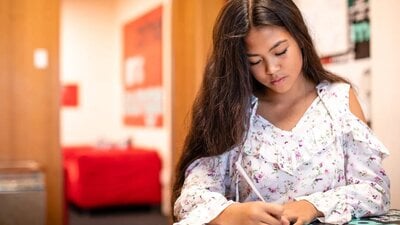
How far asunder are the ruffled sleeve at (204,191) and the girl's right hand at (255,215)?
35mm

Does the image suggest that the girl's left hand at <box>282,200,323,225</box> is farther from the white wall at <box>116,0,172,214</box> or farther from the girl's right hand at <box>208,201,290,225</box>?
the white wall at <box>116,0,172,214</box>

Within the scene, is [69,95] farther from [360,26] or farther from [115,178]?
[360,26]

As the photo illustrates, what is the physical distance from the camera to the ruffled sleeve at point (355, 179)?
4.03ft

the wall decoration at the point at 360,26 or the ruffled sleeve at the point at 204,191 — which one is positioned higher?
the wall decoration at the point at 360,26

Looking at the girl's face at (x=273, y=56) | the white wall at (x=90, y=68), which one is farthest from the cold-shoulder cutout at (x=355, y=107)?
the white wall at (x=90, y=68)

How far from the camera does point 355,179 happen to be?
1315mm

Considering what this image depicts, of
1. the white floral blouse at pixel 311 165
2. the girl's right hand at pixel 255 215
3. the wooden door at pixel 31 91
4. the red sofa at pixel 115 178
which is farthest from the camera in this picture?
Result: the red sofa at pixel 115 178

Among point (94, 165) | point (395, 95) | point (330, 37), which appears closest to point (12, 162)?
point (94, 165)

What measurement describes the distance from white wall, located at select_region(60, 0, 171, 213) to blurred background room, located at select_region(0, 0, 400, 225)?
0.04 feet

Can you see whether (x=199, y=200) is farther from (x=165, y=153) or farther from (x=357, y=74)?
(x=165, y=153)

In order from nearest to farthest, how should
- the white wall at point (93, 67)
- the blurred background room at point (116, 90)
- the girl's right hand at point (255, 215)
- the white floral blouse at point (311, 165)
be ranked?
the girl's right hand at point (255, 215) → the white floral blouse at point (311, 165) → the blurred background room at point (116, 90) → the white wall at point (93, 67)

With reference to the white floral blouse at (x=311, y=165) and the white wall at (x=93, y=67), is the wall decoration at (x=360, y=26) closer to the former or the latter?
the white floral blouse at (x=311, y=165)

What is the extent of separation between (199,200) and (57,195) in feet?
9.04

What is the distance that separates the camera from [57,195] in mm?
3801
